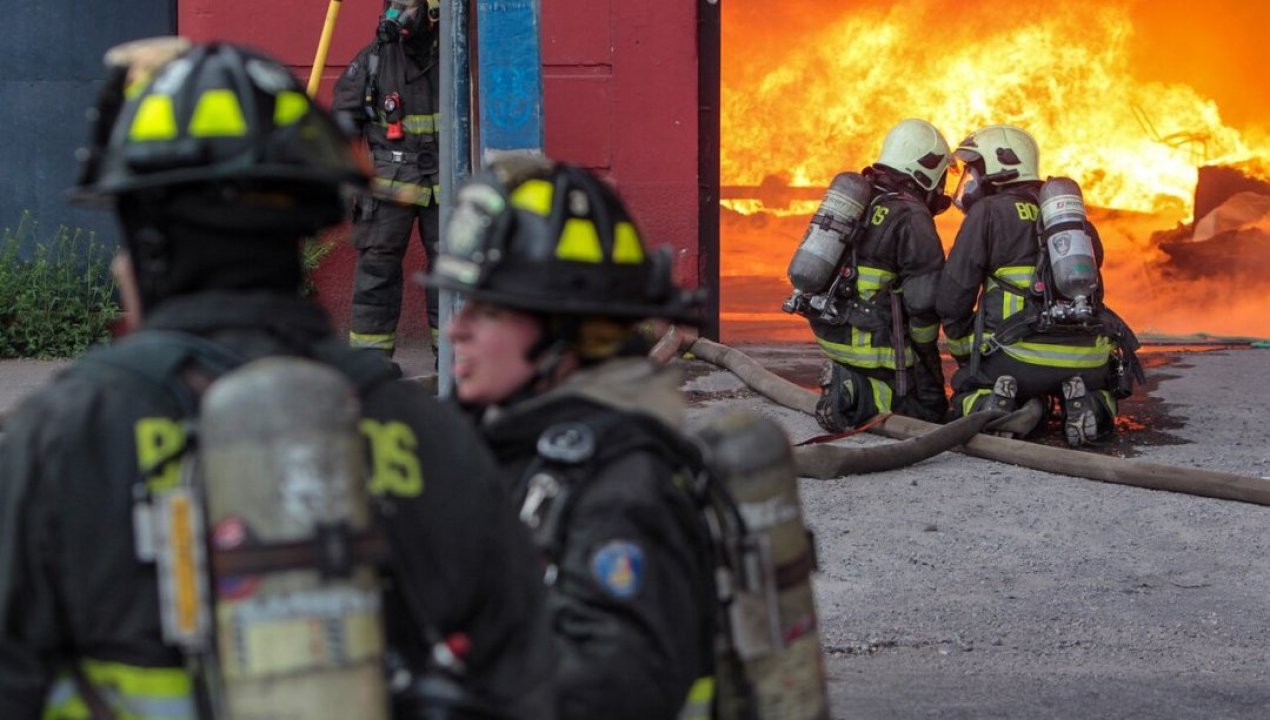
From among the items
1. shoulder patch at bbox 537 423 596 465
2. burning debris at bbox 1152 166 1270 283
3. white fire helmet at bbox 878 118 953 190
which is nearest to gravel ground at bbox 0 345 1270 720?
white fire helmet at bbox 878 118 953 190

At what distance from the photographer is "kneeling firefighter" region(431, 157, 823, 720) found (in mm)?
2268

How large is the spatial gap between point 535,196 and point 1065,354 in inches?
237

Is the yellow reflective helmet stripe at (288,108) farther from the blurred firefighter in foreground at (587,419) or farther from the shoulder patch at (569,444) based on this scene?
the shoulder patch at (569,444)

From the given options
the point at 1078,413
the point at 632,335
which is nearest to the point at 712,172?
the point at 1078,413

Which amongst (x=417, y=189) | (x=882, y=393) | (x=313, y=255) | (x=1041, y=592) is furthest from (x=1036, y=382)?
(x=313, y=255)

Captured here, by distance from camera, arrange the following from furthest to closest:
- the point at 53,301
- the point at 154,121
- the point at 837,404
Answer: the point at 53,301, the point at 837,404, the point at 154,121

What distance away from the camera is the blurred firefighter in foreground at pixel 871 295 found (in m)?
8.39

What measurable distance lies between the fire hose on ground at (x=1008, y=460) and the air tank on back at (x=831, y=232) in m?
0.82

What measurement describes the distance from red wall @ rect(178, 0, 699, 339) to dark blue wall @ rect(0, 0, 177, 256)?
60 centimetres

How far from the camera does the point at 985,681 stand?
518 cm

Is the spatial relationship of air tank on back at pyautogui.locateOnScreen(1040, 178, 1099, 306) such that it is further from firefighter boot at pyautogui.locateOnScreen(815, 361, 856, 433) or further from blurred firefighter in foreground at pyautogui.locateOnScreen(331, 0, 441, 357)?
blurred firefighter in foreground at pyautogui.locateOnScreen(331, 0, 441, 357)

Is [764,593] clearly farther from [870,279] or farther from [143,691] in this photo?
[870,279]

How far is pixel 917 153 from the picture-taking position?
861cm

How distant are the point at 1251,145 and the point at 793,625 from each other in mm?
13664
